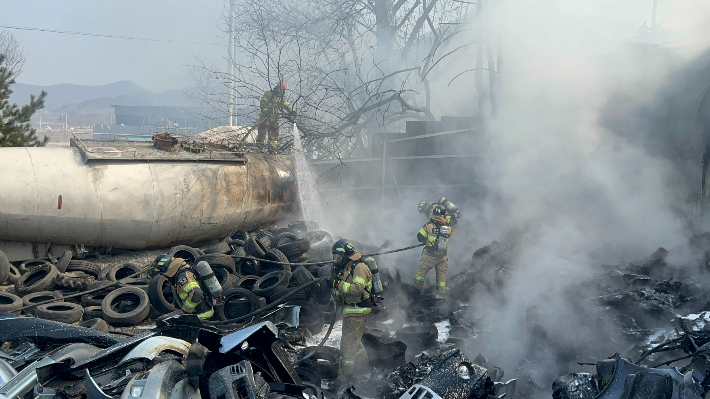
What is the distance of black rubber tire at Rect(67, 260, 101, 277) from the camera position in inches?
314

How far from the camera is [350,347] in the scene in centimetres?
561

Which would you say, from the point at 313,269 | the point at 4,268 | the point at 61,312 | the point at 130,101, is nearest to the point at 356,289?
the point at 313,269

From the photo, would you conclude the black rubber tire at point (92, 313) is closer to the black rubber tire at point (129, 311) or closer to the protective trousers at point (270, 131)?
the black rubber tire at point (129, 311)

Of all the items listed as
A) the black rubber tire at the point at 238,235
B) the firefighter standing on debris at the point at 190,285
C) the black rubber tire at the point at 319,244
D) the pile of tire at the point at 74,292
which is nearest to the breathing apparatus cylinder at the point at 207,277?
the firefighter standing on debris at the point at 190,285

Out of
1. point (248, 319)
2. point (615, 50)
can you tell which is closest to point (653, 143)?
point (615, 50)

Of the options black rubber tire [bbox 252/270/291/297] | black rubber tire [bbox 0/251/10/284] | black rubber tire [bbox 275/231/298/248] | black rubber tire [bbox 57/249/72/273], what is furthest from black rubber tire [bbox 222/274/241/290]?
black rubber tire [bbox 0/251/10/284]

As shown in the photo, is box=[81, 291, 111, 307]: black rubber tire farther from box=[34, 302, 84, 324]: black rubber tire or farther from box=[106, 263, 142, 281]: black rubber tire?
box=[106, 263, 142, 281]: black rubber tire

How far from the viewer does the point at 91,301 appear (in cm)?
721

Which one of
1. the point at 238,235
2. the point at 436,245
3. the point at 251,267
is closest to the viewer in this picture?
the point at 436,245

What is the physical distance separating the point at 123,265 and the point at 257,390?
6.11 m

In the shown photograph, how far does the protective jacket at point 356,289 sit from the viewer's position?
5.57 metres

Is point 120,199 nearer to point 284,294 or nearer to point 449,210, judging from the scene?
point 284,294

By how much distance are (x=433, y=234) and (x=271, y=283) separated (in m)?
2.84

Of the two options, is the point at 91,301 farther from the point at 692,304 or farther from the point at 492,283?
the point at 692,304
